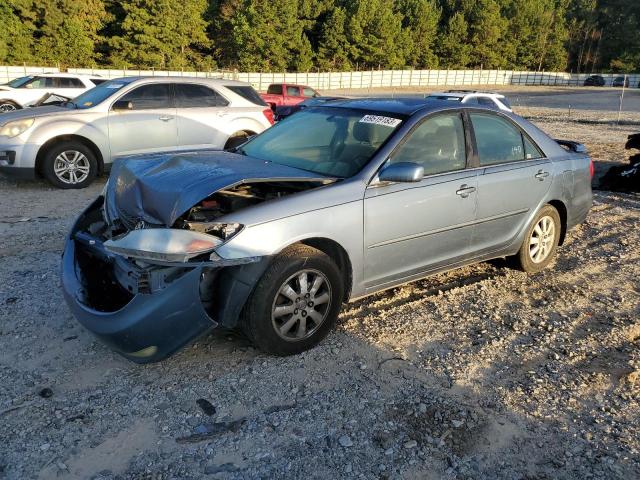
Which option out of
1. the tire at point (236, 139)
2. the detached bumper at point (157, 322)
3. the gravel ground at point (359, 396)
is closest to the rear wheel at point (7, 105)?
the tire at point (236, 139)

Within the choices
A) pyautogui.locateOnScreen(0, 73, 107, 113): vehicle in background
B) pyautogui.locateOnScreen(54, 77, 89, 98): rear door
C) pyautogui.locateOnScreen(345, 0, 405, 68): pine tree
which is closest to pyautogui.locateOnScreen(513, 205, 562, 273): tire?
pyautogui.locateOnScreen(0, 73, 107, 113): vehicle in background

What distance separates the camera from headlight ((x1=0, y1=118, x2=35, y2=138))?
800cm

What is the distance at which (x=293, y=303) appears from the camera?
11.7 feet

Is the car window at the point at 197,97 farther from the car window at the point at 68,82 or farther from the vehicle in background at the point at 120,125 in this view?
the car window at the point at 68,82

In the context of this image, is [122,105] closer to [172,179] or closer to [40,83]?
[172,179]

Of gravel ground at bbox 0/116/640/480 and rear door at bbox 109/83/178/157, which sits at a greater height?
rear door at bbox 109/83/178/157

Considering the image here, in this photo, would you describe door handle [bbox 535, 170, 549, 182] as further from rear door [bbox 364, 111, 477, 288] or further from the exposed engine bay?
the exposed engine bay

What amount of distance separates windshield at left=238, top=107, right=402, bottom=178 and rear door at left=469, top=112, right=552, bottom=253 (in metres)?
0.96

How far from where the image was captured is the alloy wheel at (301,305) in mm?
3506

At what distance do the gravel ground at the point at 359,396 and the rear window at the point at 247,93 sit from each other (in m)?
5.96

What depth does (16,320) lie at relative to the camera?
4.08 m

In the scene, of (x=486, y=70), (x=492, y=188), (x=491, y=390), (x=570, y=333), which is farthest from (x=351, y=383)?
(x=486, y=70)

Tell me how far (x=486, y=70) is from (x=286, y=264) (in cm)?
8480

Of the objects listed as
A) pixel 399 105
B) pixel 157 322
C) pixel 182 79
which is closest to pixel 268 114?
pixel 182 79
